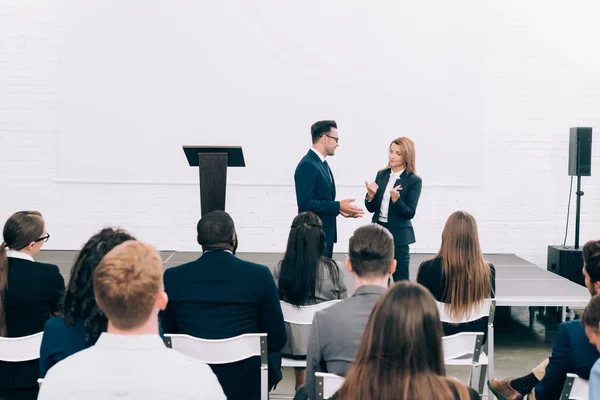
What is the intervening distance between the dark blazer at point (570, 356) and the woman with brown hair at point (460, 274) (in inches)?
35.4

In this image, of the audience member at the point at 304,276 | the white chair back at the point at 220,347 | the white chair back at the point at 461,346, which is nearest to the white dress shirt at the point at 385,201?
the audience member at the point at 304,276

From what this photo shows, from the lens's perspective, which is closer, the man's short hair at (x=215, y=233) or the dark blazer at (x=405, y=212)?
the man's short hair at (x=215, y=233)

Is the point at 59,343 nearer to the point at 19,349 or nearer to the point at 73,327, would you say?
the point at 73,327

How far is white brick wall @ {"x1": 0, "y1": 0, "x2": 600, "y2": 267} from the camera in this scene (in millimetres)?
7254

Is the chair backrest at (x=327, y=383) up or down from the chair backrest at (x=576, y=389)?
up

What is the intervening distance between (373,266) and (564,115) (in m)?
5.55

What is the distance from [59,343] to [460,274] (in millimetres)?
1946

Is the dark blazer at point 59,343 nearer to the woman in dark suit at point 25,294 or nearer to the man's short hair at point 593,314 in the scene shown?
the woman in dark suit at point 25,294

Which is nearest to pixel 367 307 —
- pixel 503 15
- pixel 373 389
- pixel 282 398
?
pixel 373 389

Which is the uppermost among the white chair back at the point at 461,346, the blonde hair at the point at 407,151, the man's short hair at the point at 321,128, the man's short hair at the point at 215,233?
the man's short hair at the point at 321,128

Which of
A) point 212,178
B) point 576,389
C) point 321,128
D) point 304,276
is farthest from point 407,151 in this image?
point 576,389

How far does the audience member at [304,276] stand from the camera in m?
3.47

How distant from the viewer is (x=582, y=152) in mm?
6762

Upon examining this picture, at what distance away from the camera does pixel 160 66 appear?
7246mm
